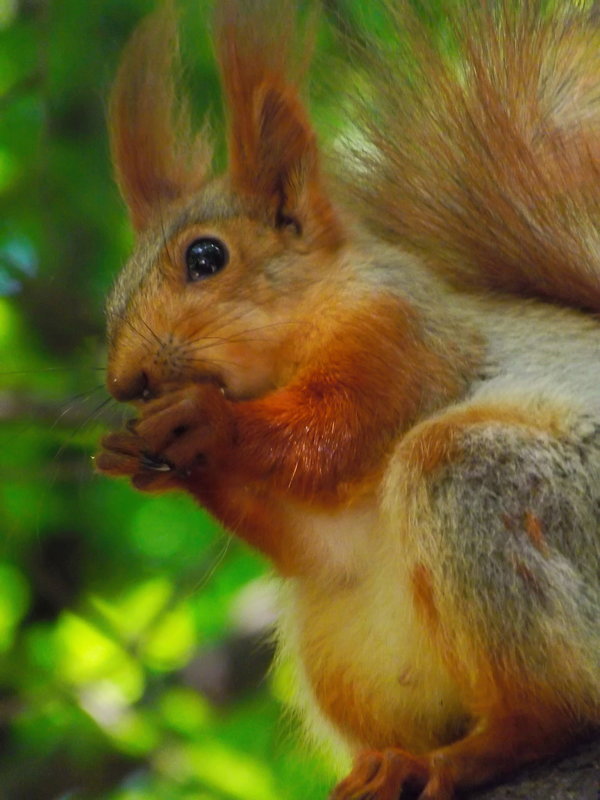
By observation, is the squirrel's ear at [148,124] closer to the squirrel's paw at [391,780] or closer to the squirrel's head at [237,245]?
the squirrel's head at [237,245]

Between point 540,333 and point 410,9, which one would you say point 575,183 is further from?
point 410,9

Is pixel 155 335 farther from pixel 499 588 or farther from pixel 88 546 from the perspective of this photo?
pixel 88 546


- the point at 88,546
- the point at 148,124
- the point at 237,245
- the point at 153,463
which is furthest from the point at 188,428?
the point at 88,546

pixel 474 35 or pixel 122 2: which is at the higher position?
pixel 122 2

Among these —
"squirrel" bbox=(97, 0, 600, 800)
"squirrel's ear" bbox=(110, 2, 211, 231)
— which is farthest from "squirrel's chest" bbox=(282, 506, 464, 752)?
"squirrel's ear" bbox=(110, 2, 211, 231)

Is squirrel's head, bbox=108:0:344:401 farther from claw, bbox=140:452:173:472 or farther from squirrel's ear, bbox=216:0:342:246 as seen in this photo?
claw, bbox=140:452:173:472

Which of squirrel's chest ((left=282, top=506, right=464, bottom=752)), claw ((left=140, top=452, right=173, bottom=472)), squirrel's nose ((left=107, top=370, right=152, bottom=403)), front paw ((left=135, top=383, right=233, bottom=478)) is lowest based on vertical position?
squirrel's chest ((left=282, top=506, right=464, bottom=752))

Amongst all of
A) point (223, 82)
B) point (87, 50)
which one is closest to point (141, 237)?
point (223, 82)
